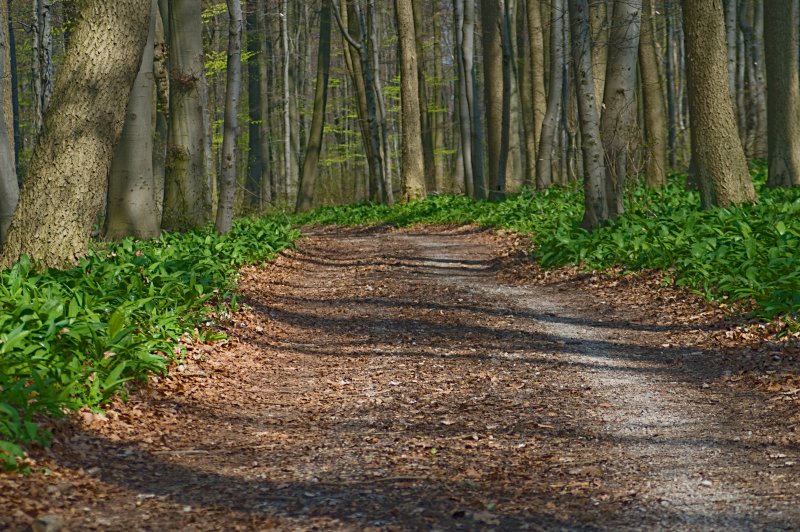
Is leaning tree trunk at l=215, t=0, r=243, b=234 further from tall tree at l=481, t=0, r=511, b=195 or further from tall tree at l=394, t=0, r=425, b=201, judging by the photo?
tall tree at l=394, t=0, r=425, b=201

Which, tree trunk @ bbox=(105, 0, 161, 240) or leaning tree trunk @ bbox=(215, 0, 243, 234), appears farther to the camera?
leaning tree trunk @ bbox=(215, 0, 243, 234)

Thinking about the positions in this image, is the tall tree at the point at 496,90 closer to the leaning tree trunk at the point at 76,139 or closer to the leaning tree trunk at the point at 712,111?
the leaning tree trunk at the point at 712,111

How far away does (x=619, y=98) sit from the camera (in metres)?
14.5

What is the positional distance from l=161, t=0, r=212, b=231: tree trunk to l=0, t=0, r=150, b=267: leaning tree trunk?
6883 mm

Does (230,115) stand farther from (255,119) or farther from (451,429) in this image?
(255,119)

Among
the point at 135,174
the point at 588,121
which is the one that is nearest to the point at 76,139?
the point at 135,174

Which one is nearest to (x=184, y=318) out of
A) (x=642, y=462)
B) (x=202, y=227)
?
(x=642, y=462)

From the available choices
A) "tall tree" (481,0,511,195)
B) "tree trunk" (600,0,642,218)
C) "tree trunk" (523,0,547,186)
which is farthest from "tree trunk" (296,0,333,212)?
"tree trunk" (600,0,642,218)

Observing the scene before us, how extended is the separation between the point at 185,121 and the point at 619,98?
24.2ft

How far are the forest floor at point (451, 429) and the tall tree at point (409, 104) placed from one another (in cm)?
1645

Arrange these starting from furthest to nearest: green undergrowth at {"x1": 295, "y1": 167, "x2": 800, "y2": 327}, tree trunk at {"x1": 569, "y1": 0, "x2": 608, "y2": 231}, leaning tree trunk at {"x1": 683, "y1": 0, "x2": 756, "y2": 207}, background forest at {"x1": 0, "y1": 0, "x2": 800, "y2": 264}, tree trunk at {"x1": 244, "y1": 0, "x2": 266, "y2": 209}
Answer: tree trunk at {"x1": 244, "y1": 0, "x2": 266, "y2": 209} < tree trunk at {"x1": 569, "y1": 0, "x2": 608, "y2": 231} < background forest at {"x1": 0, "y1": 0, "x2": 800, "y2": 264} < leaning tree trunk at {"x1": 683, "y1": 0, "x2": 756, "y2": 207} < green undergrowth at {"x1": 295, "y1": 167, "x2": 800, "y2": 327}

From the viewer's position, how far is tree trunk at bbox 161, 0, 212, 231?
15164mm

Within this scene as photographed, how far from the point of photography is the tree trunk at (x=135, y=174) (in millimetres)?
13383

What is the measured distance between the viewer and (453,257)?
1587 cm
